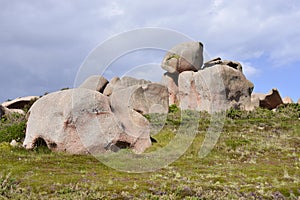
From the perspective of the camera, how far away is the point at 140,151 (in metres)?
27.5

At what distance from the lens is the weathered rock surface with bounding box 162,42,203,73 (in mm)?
56375

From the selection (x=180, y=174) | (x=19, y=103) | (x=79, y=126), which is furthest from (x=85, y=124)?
(x=19, y=103)

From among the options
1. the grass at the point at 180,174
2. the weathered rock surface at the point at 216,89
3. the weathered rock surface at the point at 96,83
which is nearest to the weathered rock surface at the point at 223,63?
the weathered rock surface at the point at 216,89

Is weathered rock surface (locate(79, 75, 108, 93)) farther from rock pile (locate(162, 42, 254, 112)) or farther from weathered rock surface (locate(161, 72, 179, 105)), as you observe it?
rock pile (locate(162, 42, 254, 112))

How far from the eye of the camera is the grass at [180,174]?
15.1 meters

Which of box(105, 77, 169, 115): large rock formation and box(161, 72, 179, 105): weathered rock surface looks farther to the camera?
box(161, 72, 179, 105): weathered rock surface

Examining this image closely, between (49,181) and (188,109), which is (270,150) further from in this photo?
(188,109)

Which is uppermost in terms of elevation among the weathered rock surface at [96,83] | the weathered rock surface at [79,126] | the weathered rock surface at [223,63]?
the weathered rock surface at [223,63]

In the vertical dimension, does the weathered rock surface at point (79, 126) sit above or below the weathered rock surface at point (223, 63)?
below

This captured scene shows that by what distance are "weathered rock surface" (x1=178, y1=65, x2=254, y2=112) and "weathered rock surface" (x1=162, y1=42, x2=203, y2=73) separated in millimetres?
5721

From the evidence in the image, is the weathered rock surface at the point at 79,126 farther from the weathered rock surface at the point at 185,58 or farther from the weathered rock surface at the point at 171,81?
the weathered rock surface at the point at 185,58

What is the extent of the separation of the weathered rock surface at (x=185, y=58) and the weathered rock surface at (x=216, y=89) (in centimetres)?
572

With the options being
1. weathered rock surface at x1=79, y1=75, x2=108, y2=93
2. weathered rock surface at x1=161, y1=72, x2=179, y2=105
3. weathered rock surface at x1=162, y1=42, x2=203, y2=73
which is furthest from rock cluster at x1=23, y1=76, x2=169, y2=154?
weathered rock surface at x1=162, y1=42, x2=203, y2=73

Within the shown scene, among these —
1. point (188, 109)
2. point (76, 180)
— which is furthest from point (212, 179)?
point (188, 109)
